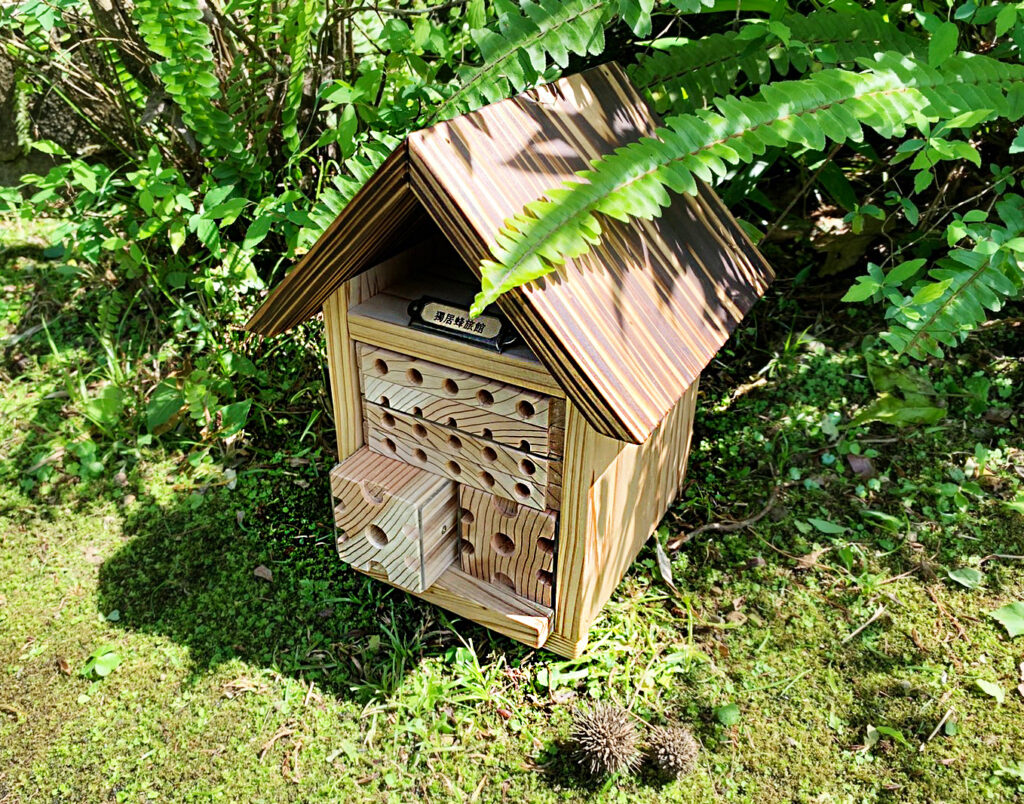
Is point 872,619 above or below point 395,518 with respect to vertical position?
below

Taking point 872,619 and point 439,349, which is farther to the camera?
point 872,619

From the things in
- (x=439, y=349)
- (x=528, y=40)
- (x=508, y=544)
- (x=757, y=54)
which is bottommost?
(x=508, y=544)

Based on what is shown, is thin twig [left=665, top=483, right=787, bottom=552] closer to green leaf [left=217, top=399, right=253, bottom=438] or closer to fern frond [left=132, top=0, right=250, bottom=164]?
green leaf [left=217, top=399, right=253, bottom=438]

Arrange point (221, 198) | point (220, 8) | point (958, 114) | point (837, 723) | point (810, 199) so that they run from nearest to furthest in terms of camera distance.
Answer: point (958, 114)
point (837, 723)
point (221, 198)
point (220, 8)
point (810, 199)

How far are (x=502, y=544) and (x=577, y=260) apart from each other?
0.97 metres

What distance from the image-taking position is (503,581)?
2518 millimetres

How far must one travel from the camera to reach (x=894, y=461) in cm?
316

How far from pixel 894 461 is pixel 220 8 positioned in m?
3.37

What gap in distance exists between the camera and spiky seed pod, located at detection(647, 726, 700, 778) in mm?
2254

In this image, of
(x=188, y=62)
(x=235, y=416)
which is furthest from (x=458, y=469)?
(x=188, y=62)

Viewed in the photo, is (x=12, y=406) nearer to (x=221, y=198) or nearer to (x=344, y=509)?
(x=221, y=198)

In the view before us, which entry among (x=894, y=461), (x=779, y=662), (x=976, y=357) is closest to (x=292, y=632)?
(x=779, y=662)

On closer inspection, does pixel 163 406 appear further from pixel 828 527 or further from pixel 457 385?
pixel 828 527

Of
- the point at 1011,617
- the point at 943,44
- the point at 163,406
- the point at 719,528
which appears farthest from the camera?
the point at 163,406
